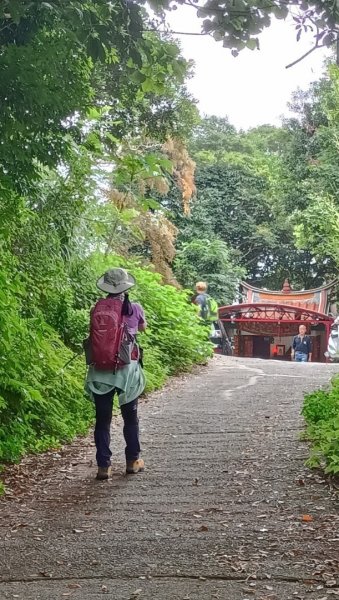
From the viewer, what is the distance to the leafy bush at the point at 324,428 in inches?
224

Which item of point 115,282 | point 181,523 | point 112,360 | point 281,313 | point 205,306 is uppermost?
point 281,313

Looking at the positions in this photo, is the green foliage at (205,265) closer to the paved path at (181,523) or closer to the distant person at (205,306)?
the distant person at (205,306)

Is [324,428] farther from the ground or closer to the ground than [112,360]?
closer to the ground

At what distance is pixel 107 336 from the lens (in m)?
6.11

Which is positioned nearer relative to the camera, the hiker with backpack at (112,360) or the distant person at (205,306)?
the hiker with backpack at (112,360)

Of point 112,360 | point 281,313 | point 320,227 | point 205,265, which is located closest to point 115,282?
point 112,360

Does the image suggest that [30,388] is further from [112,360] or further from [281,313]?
[281,313]

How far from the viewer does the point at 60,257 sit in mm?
9703

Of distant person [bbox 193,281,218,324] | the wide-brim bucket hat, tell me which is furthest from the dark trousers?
distant person [bbox 193,281,218,324]

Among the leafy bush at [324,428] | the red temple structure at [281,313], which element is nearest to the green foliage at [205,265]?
the red temple structure at [281,313]

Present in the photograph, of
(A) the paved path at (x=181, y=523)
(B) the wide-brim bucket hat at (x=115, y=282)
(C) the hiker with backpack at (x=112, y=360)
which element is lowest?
(A) the paved path at (x=181, y=523)

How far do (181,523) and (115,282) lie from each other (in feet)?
7.15

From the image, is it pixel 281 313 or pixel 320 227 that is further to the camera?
pixel 281 313

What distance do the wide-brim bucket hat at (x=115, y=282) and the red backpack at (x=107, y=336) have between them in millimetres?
130
